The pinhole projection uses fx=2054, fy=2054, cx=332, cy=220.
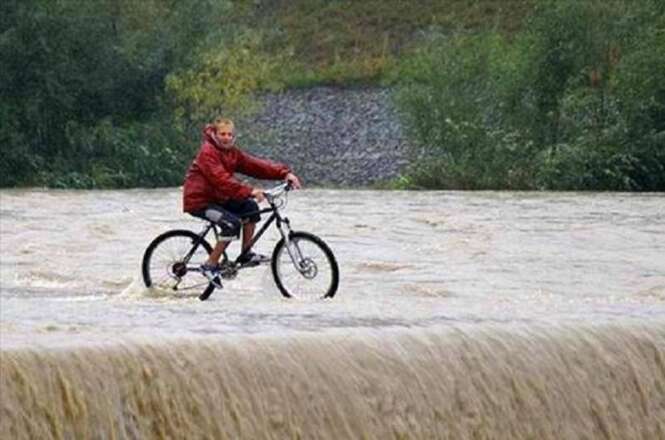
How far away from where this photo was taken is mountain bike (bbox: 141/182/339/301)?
1727 cm

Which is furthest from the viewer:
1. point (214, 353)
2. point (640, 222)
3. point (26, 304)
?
point (640, 222)

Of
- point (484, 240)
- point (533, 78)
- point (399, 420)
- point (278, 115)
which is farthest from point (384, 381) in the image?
point (278, 115)

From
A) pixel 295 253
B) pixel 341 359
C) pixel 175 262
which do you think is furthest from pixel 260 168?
pixel 341 359

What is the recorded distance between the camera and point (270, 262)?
1742cm

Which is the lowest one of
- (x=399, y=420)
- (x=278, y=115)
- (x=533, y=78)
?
(x=278, y=115)

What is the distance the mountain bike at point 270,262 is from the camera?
17266 millimetres

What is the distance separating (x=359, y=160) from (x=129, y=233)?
95.5ft

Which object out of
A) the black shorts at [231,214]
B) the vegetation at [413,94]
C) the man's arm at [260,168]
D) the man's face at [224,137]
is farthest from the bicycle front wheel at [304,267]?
the vegetation at [413,94]

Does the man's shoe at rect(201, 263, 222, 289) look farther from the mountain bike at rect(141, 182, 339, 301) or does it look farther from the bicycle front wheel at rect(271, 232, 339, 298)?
A: the bicycle front wheel at rect(271, 232, 339, 298)

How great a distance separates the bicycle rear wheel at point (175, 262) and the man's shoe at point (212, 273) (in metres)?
0.12

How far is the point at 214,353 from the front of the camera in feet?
39.7

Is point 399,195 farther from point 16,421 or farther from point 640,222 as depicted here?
point 16,421

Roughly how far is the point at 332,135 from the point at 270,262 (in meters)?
43.3

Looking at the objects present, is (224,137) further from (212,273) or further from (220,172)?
(212,273)
